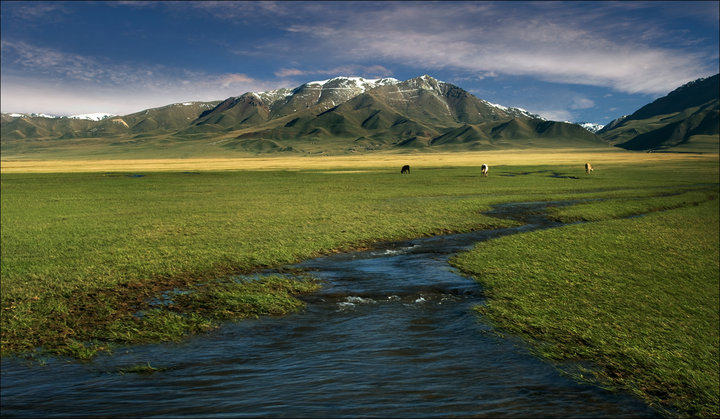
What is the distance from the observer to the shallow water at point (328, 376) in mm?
8398

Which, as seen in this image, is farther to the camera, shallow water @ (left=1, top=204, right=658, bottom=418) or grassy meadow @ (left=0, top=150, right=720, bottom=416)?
grassy meadow @ (left=0, top=150, right=720, bottom=416)

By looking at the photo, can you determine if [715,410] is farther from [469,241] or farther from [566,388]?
[469,241]

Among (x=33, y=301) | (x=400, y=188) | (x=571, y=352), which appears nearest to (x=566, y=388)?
(x=571, y=352)

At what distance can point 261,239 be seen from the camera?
2555 centimetres

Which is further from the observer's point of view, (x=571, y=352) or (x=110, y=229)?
(x=110, y=229)

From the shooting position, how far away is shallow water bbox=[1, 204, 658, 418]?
8.40m

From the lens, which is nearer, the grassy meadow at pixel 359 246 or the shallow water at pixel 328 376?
the shallow water at pixel 328 376

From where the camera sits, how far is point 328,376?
9.68 metres

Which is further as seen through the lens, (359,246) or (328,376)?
(359,246)

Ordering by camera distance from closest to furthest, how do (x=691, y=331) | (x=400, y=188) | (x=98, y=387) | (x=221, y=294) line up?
1. (x=98, y=387)
2. (x=691, y=331)
3. (x=221, y=294)
4. (x=400, y=188)

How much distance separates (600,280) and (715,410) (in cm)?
890

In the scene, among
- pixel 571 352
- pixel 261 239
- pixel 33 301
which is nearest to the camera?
pixel 571 352

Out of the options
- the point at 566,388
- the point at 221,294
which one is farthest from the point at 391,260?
the point at 566,388

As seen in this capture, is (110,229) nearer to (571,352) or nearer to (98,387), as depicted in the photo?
(98,387)
